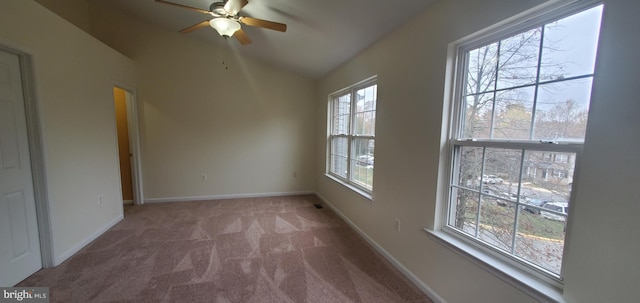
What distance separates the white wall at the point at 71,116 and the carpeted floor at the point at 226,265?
1.04 ft

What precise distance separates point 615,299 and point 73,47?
15.0ft

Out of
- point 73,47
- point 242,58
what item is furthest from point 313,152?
Answer: point 73,47

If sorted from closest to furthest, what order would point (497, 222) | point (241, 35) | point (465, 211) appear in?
point (497, 222), point (465, 211), point (241, 35)

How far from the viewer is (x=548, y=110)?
1.23 m

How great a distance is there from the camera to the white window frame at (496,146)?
1.17 m

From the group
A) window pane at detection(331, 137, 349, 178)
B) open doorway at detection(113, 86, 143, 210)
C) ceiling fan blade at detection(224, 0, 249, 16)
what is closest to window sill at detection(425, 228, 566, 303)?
window pane at detection(331, 137, 349, 178)

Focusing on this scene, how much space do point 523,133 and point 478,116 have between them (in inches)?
13.1

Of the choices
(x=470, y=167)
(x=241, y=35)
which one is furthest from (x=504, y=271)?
(x=241, y=35)

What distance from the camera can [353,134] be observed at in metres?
3.43

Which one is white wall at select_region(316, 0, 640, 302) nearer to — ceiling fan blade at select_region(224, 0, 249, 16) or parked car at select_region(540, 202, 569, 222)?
parked car at select_region(540, 202, 569, 222)

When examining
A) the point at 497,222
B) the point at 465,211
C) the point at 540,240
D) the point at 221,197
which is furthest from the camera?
the point at 221,197

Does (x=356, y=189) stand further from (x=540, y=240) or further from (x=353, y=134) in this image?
(x=540, y=240)

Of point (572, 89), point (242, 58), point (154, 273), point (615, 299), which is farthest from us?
point (242, 58)

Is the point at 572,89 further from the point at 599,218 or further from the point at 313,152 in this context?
the point at 313,152
